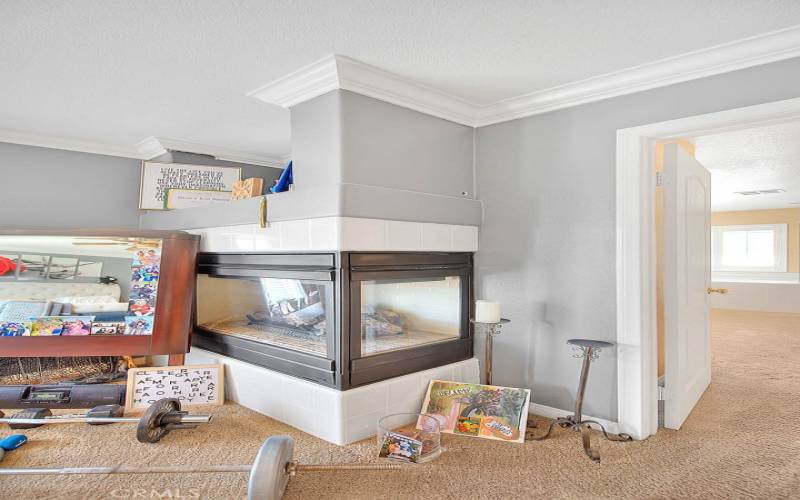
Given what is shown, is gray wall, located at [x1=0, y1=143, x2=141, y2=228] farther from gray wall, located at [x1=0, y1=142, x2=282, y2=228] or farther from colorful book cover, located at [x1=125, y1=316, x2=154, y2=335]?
colorful book cover, located at [x1=125, y1=316, x2=154, y2=335]

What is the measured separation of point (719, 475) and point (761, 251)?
25.8 feet

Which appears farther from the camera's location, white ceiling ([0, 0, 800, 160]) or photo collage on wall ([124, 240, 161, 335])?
photo collage on wall ([124, 240, 161, 335])

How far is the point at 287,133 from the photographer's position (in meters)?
3.76

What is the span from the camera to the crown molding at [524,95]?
2.17 metres

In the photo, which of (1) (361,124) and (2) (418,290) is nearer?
(1) (361,124)

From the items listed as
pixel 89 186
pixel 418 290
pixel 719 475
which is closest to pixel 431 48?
pixel 418 290

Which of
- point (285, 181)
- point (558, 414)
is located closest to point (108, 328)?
point (285, 181)

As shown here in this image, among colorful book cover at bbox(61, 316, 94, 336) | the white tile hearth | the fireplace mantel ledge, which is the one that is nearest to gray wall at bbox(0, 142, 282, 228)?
the fireplace mantel ledge

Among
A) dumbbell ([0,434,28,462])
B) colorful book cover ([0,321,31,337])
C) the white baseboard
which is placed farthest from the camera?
colorful book cover ([0,321,31,337])

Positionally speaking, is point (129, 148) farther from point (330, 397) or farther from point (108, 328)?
point (330, 397)

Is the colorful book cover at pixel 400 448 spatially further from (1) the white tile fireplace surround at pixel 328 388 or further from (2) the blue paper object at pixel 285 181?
(2) the blue paper object at pixel 285 181

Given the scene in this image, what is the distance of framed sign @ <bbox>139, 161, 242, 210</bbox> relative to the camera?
13.2 ft

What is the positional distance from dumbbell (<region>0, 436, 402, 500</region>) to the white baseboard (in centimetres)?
111

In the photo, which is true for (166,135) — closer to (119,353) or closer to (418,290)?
(119,353)
